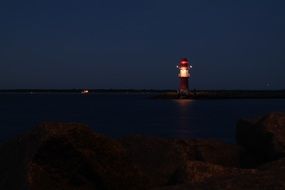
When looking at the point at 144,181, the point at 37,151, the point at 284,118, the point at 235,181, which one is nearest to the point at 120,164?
the point at 144,181

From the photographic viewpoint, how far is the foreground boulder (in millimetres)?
7664

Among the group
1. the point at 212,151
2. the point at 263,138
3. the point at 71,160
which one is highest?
the point at 71,160

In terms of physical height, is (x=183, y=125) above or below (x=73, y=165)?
below

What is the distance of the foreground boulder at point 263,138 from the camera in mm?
7664

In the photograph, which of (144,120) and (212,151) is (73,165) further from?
(144,120)

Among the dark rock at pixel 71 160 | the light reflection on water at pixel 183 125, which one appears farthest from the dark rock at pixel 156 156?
the light reflection on water at pixel 183 125

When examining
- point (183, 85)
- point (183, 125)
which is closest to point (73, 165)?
point (183, 125)

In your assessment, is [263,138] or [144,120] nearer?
[263,138]

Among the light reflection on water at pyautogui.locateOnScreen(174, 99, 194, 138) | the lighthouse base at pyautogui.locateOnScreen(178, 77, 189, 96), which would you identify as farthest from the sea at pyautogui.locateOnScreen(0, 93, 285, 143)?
the lighthouse base at pyautogui.locateOnScreen(178, 77, 189, 96)

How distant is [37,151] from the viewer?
16.8 ft

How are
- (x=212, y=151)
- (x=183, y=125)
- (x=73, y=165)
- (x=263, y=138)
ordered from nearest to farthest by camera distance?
1. (x=73, y=165)
2. (x=263, y=138)
3. (x=212, y=151)
4. (x=183, y=125)

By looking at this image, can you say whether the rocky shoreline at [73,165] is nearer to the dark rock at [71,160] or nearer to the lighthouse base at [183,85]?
the dark rock at [71,160]

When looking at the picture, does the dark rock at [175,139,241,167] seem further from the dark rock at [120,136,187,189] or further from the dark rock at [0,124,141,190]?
the dark rock at [0,124,141,190]

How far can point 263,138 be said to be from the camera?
316 inches
